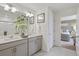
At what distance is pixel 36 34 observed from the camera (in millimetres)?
3664

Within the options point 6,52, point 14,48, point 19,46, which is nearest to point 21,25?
point 19,46

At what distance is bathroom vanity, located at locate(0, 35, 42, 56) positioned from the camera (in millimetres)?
2152

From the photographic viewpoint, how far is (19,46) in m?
2.68

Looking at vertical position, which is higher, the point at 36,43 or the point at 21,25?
the point at 21,25

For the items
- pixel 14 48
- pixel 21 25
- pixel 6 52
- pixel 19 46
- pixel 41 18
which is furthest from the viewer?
pixel 41 18

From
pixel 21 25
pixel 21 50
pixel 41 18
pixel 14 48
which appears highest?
pixel 41 18

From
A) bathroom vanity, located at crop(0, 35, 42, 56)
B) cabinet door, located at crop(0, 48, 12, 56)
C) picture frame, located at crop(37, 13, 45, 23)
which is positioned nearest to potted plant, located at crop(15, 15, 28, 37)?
bathroom vanity, located at crop(0, 35, 42, 56)

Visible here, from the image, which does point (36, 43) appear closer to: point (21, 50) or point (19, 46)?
point (21, 50)

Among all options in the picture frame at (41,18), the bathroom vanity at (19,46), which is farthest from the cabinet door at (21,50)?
the picture frame at (41,18)

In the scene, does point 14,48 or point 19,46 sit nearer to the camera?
point 14,48

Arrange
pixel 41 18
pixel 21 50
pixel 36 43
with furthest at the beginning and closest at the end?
pixel 36 43 < pixel 41 18 < pixel 21 50

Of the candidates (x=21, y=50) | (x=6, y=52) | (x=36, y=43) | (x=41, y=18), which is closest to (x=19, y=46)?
(x=21, y=50)

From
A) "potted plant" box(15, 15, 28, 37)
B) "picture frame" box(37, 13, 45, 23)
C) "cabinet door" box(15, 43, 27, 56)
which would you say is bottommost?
"cabinet door" box(15, 43, 27, 56)

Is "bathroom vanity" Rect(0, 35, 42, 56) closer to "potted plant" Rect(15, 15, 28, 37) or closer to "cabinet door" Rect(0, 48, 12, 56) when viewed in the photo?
"cabinet door" Rect(0, 48, 12, 56)
